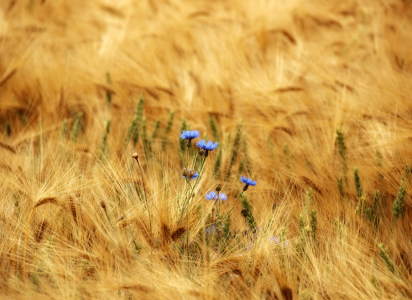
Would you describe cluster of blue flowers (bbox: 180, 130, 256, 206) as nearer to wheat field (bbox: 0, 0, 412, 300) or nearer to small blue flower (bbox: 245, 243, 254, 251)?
wheat field (bbox: 0, 0, 412, 300)

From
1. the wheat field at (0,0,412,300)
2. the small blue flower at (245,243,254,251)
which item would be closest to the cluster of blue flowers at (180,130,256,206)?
the wheat field at (0,0,412,300)

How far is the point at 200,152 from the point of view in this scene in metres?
1.26

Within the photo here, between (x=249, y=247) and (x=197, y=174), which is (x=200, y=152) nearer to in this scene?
(x=197, y=174)

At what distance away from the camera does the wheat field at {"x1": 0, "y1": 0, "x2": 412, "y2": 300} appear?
1054mm

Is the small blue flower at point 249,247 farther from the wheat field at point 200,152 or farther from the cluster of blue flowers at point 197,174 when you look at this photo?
the cluster of blue flowers at point 197,174

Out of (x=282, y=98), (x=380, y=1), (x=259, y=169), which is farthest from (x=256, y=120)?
(x=380, y=1)

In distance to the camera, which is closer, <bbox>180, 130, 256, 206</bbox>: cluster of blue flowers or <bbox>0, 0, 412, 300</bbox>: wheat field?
<bbox>0, 0, 412, 300</bbox>: wheat field

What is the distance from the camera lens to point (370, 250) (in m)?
1.17

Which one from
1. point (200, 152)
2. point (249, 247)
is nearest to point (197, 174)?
point (200, 152)

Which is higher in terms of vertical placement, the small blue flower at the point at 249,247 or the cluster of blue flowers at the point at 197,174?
the cluster of blue flowers at the point at 197,174

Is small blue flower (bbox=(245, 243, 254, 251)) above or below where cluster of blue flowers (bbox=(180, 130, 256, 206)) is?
below

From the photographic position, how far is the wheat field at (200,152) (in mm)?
1054

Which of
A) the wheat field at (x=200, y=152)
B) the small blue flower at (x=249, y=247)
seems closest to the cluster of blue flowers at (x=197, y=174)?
the wheat field at (x=200, y=152)

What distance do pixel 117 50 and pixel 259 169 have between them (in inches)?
51.1
